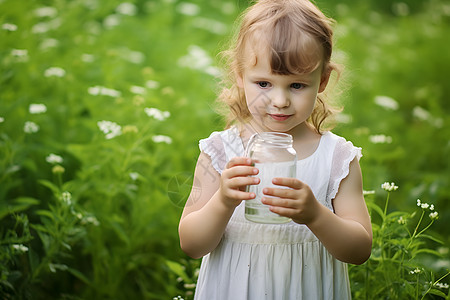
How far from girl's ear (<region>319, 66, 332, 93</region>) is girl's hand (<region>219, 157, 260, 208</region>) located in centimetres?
47

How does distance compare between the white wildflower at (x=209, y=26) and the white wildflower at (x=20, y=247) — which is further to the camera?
the white wildflower at (x=209, y=26)

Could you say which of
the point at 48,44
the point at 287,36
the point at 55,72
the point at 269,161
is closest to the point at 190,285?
the point at 269,161

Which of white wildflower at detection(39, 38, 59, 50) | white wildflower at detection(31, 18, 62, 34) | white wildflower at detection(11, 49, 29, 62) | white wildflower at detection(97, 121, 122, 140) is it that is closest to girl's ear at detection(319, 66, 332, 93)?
white wildflower at detection(97, 121, 122, 140)

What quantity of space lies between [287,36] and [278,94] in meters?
0.18

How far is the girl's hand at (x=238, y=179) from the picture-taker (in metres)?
1.43

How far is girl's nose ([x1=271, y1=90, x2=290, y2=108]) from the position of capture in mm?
1552

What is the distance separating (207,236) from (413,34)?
21.3ft

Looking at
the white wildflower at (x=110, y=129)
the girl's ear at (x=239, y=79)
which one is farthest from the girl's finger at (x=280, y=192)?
the white wildflower at (x=110, y=129)

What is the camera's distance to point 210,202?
1578 mm

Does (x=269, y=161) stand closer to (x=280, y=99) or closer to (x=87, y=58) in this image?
(x=280, y=99)

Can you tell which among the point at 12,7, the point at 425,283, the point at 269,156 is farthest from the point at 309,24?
the point at 12,7

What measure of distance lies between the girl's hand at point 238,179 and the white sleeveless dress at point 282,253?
0.78 ft

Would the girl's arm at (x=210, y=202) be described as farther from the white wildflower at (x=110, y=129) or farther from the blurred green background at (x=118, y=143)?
the white wildflower at (x=110, y=129)

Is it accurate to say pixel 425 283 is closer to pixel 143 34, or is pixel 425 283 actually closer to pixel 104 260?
pixel 104 260
